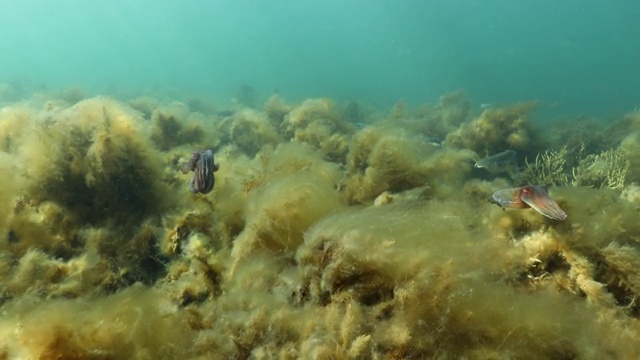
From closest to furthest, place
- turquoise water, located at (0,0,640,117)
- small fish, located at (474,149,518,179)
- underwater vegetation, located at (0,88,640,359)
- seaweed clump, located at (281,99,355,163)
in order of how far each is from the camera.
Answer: underwater vegetation, located at (0,88,640,359) → small fish, located at (474,149,518,179) → seaweed clump, located at (281,99,355,163) → turquoise water, located at (0,0,640,117)

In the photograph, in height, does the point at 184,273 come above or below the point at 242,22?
below

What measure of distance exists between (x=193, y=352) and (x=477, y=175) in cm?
619

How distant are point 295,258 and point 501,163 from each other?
5.26 meters

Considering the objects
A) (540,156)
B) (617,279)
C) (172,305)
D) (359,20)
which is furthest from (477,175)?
(359,20)

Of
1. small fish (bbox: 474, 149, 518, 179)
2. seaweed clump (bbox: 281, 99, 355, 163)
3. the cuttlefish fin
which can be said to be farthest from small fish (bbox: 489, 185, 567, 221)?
seaweed clump (bbox: 281, 99, 355, 163)

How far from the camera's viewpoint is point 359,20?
16700 cm

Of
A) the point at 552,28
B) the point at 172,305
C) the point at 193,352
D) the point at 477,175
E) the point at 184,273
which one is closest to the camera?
the point at 193,352

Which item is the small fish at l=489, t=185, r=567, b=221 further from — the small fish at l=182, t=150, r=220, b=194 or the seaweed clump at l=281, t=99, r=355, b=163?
the seaweed clump at l=281, t=99, r=355, b=163

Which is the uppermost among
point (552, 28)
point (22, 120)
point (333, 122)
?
point (22, 120)

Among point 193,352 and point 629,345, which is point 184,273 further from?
point 629,345

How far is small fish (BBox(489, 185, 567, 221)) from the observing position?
2.54 meters

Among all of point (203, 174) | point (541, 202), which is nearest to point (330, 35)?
point (203, 174)

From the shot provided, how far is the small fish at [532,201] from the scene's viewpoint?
2.54m

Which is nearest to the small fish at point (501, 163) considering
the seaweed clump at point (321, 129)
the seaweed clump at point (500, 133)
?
the seaweed clump at point (500, 133)
